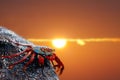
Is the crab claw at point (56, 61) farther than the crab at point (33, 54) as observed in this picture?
Yes

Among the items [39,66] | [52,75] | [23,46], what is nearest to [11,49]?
[23,46]

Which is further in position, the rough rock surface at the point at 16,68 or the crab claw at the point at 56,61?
the crab claw at the point at 56,61

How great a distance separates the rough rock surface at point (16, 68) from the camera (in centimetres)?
210

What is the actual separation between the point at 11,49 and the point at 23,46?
0.12 metres

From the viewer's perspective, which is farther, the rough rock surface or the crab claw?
the crab claw

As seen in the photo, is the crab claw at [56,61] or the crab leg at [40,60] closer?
the crab leg at [40,60]

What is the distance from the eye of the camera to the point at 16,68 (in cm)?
214

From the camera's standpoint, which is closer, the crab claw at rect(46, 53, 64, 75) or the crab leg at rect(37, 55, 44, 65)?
the crab leg at rect(37, 55, 44, 65)

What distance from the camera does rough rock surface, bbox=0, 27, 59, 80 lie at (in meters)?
2.10

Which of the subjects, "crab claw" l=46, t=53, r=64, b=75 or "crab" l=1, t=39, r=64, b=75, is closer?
"crab" l=1, t=39, r=64, b=75

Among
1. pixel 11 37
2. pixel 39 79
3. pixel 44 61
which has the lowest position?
pixel 39 79

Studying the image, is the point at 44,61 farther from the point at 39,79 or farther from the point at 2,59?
the point at 2,59

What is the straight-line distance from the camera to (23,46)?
2318mm

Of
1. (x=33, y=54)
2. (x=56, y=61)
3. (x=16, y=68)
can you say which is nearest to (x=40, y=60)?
(x=33, y=54)
